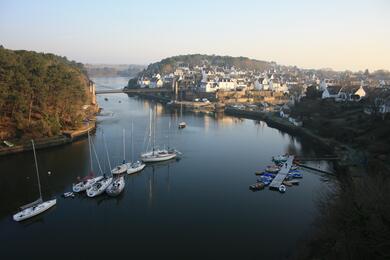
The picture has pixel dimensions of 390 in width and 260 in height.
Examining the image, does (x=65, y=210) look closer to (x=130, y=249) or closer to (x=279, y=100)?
(x=130, y=249)

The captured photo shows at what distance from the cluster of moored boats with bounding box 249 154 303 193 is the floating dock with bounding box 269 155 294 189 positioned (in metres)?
0.10

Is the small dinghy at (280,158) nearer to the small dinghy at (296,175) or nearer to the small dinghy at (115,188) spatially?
the small dinghy at (296,175)

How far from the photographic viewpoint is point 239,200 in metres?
12.3

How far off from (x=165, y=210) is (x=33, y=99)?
11.4 meters

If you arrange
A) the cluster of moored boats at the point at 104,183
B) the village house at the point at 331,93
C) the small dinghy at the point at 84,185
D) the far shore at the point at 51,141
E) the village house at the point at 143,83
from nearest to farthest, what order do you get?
the cluster of moored boats at the point at 104,183 → the small dinghy at the point at 84,185 → the far shore at the point at 51,141 → the village house at the point at 331,93 → the village house at the point at 143,83

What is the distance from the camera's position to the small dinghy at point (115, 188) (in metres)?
12.4

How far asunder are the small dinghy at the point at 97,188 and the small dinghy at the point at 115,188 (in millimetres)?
160

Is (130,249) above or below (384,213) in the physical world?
below

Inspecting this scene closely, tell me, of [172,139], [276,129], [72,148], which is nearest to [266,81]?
[276,129]

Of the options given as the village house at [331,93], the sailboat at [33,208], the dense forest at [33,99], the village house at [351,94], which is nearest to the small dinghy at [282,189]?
the sailboat at [33,208]

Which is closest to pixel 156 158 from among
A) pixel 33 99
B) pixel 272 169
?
pixel 272 169

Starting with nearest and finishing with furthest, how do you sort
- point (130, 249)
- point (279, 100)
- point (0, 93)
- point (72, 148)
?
point (130, 249) < point (0, 93) < point (72, 148) < point (279, 100)

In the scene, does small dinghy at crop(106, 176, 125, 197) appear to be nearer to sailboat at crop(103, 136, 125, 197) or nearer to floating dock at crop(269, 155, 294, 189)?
sailboat at crop(103, 136, 125, 197)

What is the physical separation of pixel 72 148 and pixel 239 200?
9.68 m
